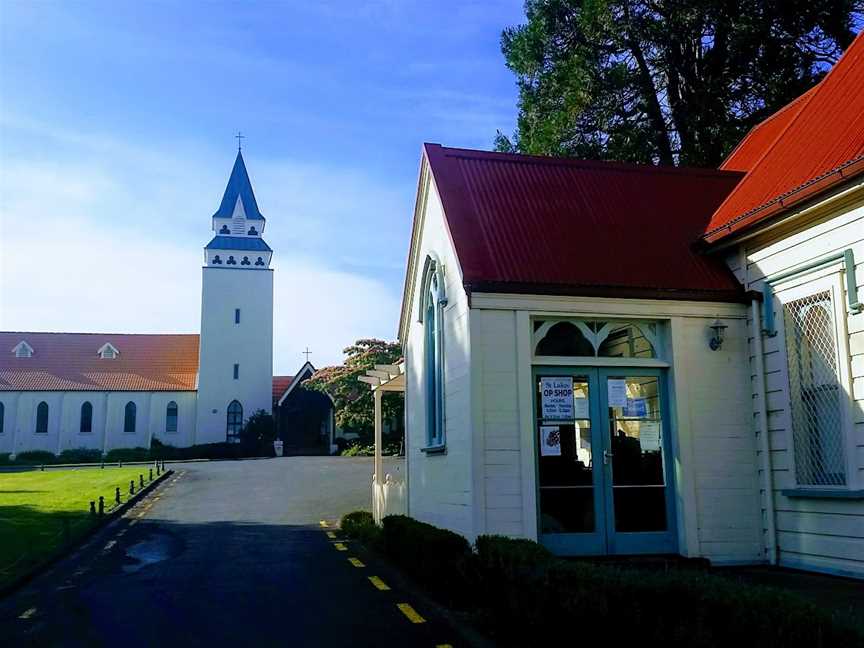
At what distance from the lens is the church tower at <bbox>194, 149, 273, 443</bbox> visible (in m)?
60.9

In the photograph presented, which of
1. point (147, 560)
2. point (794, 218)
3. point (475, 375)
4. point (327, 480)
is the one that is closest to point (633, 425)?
point (475, 375)

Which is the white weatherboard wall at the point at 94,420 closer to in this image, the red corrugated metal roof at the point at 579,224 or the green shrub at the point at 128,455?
the green shrub at the point at 128,455

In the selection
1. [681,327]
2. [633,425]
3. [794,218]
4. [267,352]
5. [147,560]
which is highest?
[267,352]

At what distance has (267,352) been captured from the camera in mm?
62562

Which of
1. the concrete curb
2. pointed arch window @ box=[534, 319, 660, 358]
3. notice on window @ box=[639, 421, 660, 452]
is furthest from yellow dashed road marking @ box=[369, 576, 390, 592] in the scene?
the concrete curb

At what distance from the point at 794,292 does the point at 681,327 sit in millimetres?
1511

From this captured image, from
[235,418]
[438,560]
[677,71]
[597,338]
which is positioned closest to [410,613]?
[438,560]

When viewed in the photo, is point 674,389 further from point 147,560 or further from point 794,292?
point 147,560

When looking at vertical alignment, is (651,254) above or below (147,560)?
above

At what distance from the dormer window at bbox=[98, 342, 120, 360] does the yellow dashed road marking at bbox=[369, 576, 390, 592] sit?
56552 millimetres

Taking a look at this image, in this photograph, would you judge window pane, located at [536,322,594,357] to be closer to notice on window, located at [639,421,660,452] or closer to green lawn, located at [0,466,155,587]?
notice on window, located at [639,421,660,452]

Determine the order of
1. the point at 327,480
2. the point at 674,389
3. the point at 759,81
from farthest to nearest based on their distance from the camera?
the point at 327,480, the point at 759,81, the point at 674,389

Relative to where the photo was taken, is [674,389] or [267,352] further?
[267,352]

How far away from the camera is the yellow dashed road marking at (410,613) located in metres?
8.80
